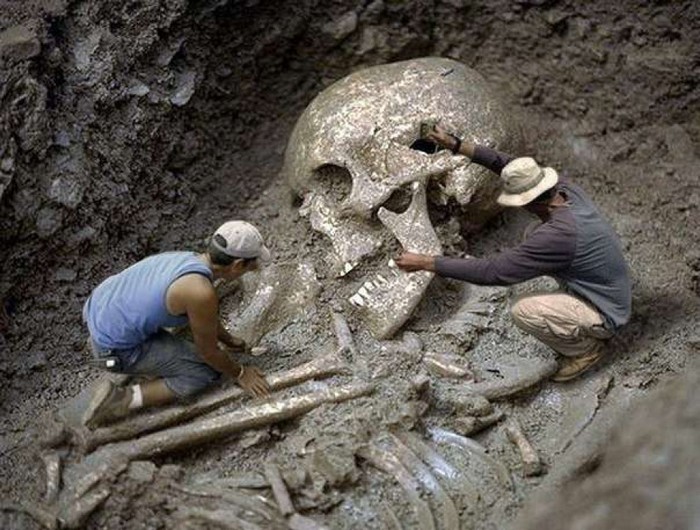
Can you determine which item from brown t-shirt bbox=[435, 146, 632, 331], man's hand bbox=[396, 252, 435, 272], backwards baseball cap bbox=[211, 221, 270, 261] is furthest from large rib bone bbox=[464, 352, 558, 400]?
backwards baseball cap bbox=[211, 221, 270, 261]

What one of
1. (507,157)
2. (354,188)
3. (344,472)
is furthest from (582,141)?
(344,472)

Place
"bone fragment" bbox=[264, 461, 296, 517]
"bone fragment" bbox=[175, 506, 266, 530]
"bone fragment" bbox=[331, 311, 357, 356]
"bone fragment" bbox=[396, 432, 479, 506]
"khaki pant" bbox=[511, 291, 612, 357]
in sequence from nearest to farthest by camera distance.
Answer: "bone fragment" bbox=[175, 506, 266, 530], "bone fragment" bbox=[264, 461, 296, 517], "bone fragment" bbox=[396, 432, 479, 506], "khaki pant" bbox=[511, 291, 612, 357], "bone fragment" bbox=[331, 311, 357, 356]

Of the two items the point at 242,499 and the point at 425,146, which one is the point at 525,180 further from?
the point at 242,499

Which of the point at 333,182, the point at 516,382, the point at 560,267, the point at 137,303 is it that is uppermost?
the point at 137,303

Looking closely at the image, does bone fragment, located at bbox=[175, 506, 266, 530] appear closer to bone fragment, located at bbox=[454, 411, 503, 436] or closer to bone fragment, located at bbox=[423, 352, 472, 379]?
bone fragment, located at bbox=[454, 411, 503, 436]

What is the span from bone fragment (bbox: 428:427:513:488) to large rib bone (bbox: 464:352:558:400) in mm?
231

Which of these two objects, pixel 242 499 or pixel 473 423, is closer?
pixel 242 499

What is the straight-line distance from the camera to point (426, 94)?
448 cm

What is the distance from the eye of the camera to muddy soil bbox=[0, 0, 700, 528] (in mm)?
3842

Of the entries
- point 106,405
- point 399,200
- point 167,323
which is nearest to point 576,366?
point 399,200

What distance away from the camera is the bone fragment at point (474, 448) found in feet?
12.2

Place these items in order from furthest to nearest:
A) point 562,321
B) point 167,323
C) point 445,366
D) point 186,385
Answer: point 445,366, point 562,321, point 186,385, point 167,323

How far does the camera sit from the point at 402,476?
11.9 ft

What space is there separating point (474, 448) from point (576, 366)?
2.16 ft
